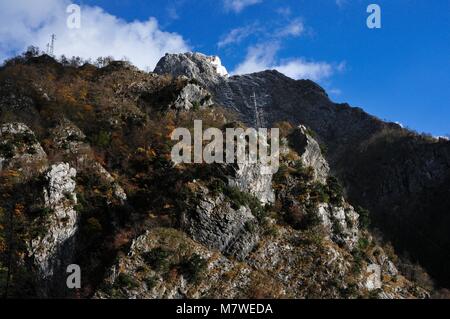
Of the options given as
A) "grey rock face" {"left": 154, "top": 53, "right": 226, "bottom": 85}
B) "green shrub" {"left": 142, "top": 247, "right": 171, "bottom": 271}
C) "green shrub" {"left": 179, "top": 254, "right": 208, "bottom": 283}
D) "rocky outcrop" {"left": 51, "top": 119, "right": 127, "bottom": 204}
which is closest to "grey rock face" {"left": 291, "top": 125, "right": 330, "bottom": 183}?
"green shrub" {"left": 179, "top": 254, "right": 208, "bottom": 283}

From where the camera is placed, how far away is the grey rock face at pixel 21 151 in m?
45.4

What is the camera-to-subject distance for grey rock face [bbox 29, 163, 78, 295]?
3912cm

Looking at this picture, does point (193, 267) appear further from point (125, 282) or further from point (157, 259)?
point (125, 282)

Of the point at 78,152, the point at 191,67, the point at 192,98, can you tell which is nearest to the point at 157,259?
the point at 78,152

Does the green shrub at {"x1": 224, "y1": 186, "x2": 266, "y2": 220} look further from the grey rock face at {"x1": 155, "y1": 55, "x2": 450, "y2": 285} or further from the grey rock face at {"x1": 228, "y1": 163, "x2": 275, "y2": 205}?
the grey rock face at {"x1": 155, "y1": 55, "x2": 450, "y2": 285}

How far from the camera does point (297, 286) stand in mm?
41344

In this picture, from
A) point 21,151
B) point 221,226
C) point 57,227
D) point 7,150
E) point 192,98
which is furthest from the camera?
point 192,98

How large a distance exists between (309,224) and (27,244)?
23338 millimetres

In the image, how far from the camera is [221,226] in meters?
43.6

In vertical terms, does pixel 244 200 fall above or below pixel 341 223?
above

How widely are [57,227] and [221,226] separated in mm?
12818

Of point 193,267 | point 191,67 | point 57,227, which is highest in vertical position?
point 191,67

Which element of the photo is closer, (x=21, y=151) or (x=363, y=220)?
(x=21, y=151)

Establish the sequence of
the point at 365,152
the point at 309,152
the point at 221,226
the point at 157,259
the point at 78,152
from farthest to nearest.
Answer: the point at 365,152 < the point at 309,152 < the point at 78,152 < the point at 221,226 < the point at 157,259
